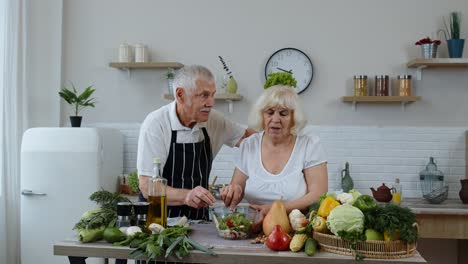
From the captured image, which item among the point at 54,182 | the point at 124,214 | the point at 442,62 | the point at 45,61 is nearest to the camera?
the point at 124,214

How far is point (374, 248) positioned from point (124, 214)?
3.39 ft

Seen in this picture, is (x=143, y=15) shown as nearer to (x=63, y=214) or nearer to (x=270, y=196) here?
(x=63, y=214)

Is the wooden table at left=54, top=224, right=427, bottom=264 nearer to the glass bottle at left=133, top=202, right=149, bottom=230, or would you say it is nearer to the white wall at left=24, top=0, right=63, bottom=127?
the glass bottle at left=133, top=202, right=149, bottom=230

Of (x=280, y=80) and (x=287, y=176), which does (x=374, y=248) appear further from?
(x=280, y=80)

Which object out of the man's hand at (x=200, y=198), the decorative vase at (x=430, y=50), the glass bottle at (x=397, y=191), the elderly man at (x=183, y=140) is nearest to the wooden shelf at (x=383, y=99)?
the decorative vase at (x=430, y=50)

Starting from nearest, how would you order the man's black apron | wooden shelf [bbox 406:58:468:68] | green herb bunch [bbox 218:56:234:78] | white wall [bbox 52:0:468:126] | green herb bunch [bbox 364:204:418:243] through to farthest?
green herb bunch [bbox 364:204:418:243] → the man's black apron → wooden shelf [bbox 406:58:468:68] → white wall [bbox 52:0:468:126] → green herb bunch [bbox 218:56:234:78]

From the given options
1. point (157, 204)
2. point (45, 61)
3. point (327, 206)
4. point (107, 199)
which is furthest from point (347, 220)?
point (45, 61)

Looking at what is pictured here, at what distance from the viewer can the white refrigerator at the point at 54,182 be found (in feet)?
15.4

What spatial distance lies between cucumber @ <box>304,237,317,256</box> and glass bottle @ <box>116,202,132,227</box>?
0.76 m

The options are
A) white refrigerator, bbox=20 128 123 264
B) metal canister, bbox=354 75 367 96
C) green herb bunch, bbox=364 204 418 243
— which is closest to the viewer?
green herb bunch, bbox=364 204 418 243

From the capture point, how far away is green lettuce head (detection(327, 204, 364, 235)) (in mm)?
2082

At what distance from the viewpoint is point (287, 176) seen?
2.72m

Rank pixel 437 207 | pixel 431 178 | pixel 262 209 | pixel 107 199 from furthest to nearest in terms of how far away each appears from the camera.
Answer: pixel 431 178 → pixel 437 207 → pixel 107 199 → pixel 262 209

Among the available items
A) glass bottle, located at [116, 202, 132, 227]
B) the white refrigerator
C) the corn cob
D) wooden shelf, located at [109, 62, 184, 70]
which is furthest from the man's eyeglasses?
wooden shelf, located at [109, 62, 184, 70]
